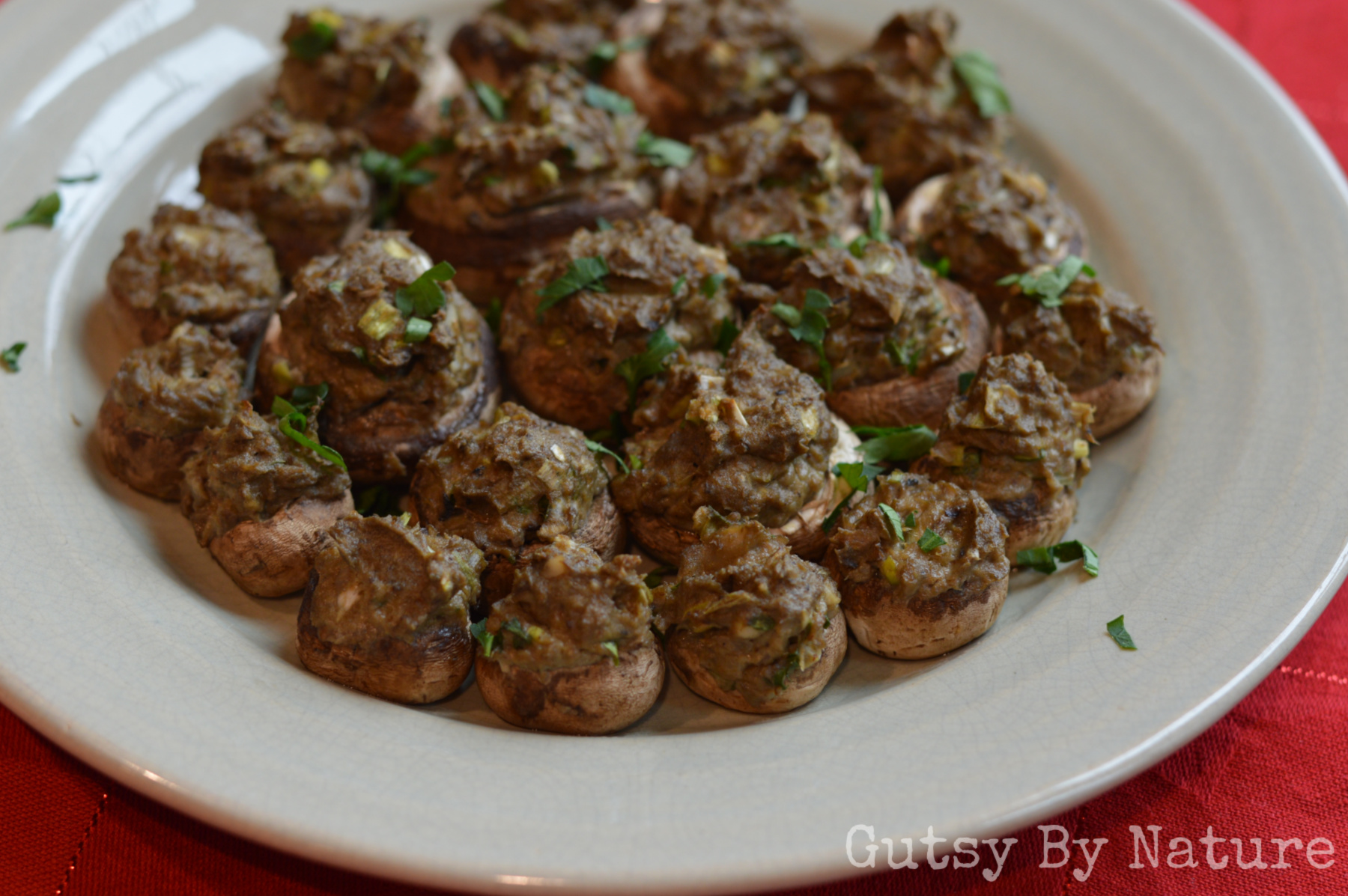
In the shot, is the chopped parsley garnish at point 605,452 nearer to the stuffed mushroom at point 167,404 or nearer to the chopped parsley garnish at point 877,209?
the stuffed mushroom at point 167,404

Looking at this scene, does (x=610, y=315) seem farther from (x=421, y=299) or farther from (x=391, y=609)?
(x=391, y=609)

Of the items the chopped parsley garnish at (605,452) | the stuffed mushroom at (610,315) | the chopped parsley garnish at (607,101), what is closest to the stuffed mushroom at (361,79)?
the chopped parsley garnish at (607,101)

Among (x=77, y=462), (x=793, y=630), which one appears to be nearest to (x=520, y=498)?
(x=793, y=630)

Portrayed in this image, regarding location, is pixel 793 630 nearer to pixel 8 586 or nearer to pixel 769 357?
pixel 769 357

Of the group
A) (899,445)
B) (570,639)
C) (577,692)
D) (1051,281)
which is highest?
(1051,281)

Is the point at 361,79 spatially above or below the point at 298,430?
above

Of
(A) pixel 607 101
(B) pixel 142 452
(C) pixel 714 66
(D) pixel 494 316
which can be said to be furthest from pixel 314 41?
(B) pixel 142 452
